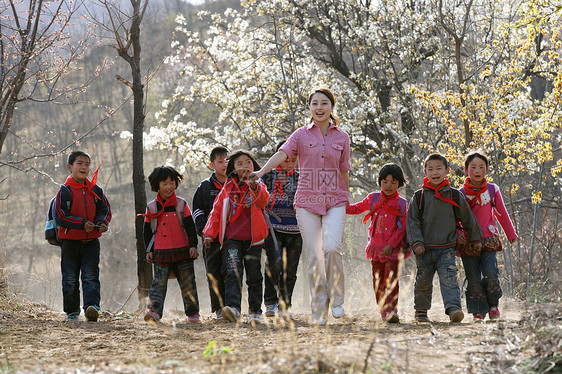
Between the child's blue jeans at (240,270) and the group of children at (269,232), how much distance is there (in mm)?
10

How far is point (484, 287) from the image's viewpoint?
637 cm

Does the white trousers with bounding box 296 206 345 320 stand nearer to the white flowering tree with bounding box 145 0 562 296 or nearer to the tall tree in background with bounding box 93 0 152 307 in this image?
the tall tree in background with bounding box 93 0 152 307

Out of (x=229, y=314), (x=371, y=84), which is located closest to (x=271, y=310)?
(x=229, y=314)

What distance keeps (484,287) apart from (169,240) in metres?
3.28

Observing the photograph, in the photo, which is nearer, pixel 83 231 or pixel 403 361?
pixel 403 361

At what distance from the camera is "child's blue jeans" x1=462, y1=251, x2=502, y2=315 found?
20.7ft

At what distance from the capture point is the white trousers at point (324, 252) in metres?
5.53

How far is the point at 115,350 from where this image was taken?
477cm

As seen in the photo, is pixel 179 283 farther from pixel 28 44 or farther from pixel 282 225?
pixel 28 44

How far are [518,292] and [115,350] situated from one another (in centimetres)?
666

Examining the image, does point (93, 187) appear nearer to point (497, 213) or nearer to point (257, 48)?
point (497, 213)

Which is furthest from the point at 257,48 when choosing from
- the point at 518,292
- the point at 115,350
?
the point at 115,350

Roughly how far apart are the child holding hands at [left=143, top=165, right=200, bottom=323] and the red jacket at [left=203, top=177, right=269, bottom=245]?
37 centimetres

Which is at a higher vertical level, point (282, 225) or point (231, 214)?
point (231, 214)
